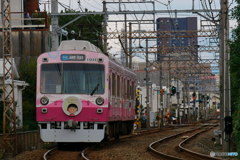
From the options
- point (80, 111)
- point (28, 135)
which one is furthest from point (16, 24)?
point (80, 111)

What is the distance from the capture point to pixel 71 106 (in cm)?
1398

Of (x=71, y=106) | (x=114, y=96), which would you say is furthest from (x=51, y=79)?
(x=114, y=96)

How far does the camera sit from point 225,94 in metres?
15.6

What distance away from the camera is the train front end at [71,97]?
45.6 ft

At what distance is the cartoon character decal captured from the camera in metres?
13.9

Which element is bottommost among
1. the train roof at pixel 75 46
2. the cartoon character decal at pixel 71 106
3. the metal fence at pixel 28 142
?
the metal fence at pixel 28 142

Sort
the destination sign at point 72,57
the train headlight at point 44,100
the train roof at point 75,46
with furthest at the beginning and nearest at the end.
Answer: the train roof at point 75,46 < the destination sign at point 72,57 < the train headlight at point 44,100

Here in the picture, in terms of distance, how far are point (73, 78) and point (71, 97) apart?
670 millimetres

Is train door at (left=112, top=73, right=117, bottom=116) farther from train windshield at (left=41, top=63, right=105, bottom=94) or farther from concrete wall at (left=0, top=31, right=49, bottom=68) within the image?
concrete wall at (left=0, top=31, right=49, bottom=68)

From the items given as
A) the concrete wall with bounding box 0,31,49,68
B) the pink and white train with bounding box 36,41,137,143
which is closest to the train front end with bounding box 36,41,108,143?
the pink and white train with bounding box 36,41,137,143

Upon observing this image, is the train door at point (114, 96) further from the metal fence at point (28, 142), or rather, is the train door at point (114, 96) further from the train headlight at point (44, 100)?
the metal fence at point (28, 142)

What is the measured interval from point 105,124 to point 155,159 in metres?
2.36

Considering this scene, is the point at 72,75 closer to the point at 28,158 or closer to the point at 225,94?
the point at 28,158

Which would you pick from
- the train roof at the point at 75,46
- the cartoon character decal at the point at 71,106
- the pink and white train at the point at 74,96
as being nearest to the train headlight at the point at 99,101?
the pink and white train at the point at 74,96
